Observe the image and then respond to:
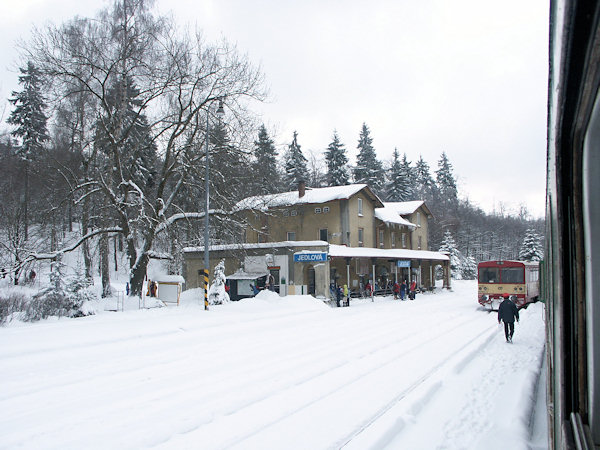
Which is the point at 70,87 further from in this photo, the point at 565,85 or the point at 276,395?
the point at 565,85

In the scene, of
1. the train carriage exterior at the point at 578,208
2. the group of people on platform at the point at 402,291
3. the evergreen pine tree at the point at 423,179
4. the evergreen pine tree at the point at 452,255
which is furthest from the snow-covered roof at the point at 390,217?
the evergreen pine tree at the point at 423,179

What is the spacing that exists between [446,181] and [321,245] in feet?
264

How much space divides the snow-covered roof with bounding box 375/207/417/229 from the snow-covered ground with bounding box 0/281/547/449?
28.6 m

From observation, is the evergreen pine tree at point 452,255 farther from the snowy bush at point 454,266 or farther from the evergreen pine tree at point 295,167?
the evergreen pine tree at point 295,167

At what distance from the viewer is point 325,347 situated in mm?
13758

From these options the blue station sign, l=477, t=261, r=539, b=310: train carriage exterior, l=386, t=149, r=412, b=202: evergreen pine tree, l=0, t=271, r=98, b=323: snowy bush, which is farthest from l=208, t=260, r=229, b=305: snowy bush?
l=386, t=149, r=412, b=202: evergreen pine tree

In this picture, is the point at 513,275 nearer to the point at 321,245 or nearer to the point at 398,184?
the point at 321,245

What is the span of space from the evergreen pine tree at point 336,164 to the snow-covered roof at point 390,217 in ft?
70.9

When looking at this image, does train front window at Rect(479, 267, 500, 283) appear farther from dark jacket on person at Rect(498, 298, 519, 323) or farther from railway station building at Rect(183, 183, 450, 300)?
dark jacket on person at Rect(498, 298, 519, 323)

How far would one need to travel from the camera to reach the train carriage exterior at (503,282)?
86.2ft

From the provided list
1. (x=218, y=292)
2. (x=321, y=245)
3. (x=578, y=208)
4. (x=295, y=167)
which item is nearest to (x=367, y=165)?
(x=295, y=167)

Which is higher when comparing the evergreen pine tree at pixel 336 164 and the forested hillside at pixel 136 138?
the evergreen pine tree at pixel 336 164

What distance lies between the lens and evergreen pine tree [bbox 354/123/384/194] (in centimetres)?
7794

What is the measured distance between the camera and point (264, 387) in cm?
897
